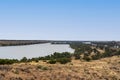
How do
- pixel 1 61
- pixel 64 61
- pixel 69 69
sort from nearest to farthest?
pixel 69 69 → pixel 1 61 → pixel 64 61

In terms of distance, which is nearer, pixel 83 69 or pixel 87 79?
pixel 87 79

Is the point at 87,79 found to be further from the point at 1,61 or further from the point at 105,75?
the point at 1,61

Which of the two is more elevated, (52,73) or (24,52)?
(52,73)

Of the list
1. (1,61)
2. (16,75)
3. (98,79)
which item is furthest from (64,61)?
(16,75)

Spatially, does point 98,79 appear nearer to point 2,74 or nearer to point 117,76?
point 117,76

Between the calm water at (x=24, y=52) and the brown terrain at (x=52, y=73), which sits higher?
the brown terrain at (x=52, y=73)

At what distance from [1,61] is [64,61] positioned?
10727 millimetres

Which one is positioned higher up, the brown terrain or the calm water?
the brown terrain

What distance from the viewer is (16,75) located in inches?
1104

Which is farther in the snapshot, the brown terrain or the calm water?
the calm water

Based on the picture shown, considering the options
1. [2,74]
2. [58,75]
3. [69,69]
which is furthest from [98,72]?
[2,74]

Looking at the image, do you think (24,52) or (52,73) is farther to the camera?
(24,52)

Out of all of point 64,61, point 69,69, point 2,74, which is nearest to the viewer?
point 2,74

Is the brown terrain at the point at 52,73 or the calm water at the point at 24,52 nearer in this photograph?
the brown terrain at the point at 52,73
